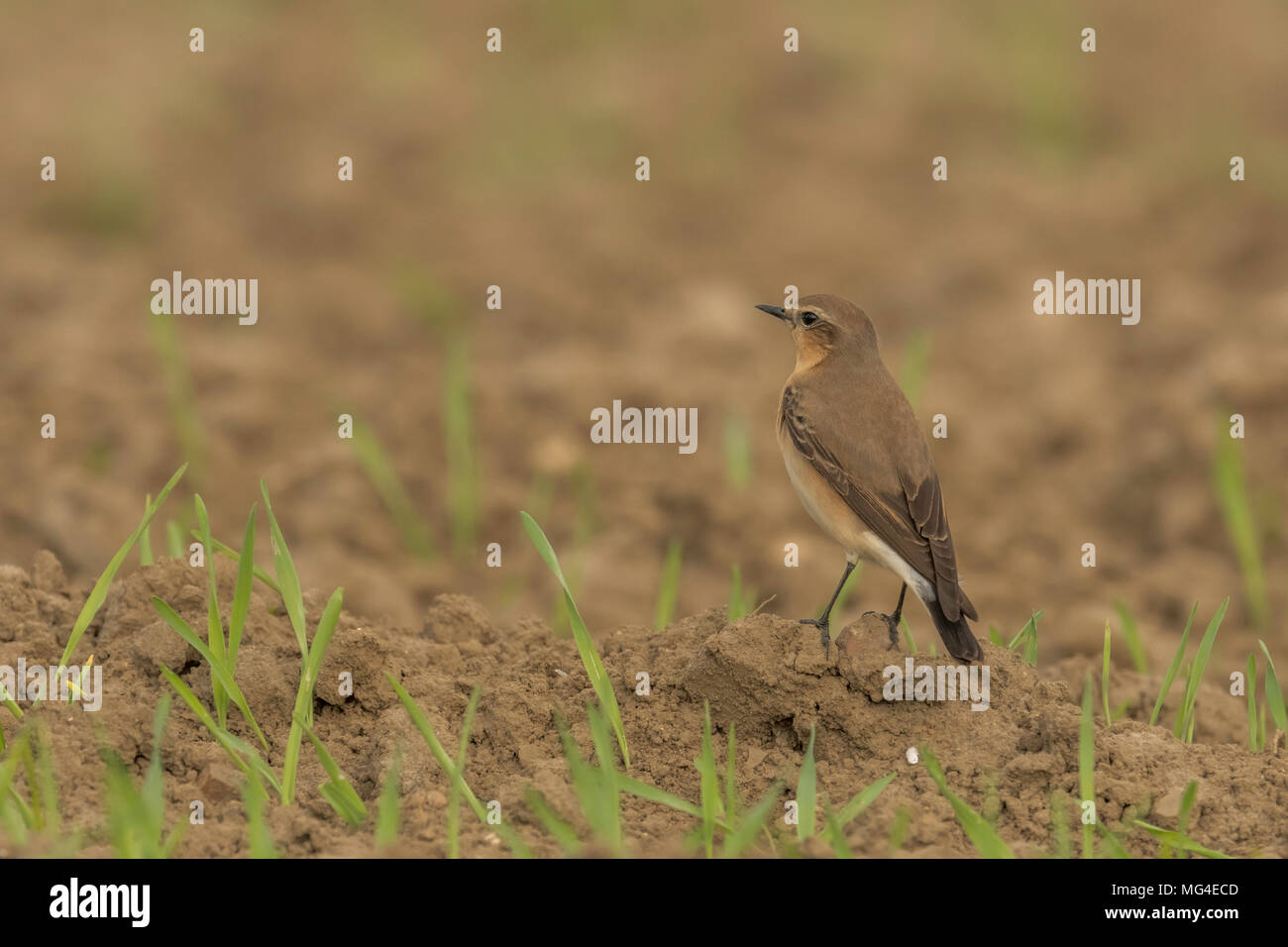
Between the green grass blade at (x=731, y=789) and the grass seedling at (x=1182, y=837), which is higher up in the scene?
the green grass blade at (x=731, y=789)

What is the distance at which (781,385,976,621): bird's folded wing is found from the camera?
18.3 feet

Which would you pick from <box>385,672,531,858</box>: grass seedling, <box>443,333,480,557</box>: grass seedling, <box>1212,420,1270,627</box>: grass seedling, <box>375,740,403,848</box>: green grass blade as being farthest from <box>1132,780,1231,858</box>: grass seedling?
<box>443,333,480,557</box>: grass seedling

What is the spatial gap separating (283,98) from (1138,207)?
7.54 m

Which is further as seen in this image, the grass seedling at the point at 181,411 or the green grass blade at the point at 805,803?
the grass seedling at the point at 181,411

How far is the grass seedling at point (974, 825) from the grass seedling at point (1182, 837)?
46cm

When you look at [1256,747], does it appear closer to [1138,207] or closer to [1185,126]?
[1138,207]

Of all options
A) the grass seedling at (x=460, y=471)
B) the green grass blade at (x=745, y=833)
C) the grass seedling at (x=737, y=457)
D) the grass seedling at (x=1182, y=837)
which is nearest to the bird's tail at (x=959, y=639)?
the grass seedling at (x=1182, y=837)

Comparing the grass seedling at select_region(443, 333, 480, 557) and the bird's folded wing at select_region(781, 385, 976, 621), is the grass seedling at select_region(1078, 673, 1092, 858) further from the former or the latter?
the grass seedling at select_region(443, 333, 480, 557)

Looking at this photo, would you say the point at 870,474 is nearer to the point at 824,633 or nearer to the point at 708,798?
the point at 824,633

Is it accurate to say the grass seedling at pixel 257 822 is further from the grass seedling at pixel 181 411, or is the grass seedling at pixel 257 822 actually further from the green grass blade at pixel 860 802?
the grass seedling at pixel 181 411

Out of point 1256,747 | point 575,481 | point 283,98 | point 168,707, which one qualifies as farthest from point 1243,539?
point 283,98

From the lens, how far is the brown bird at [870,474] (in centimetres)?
559

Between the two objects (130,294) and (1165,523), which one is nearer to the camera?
(1165,523)

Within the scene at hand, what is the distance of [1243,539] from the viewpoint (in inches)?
282
